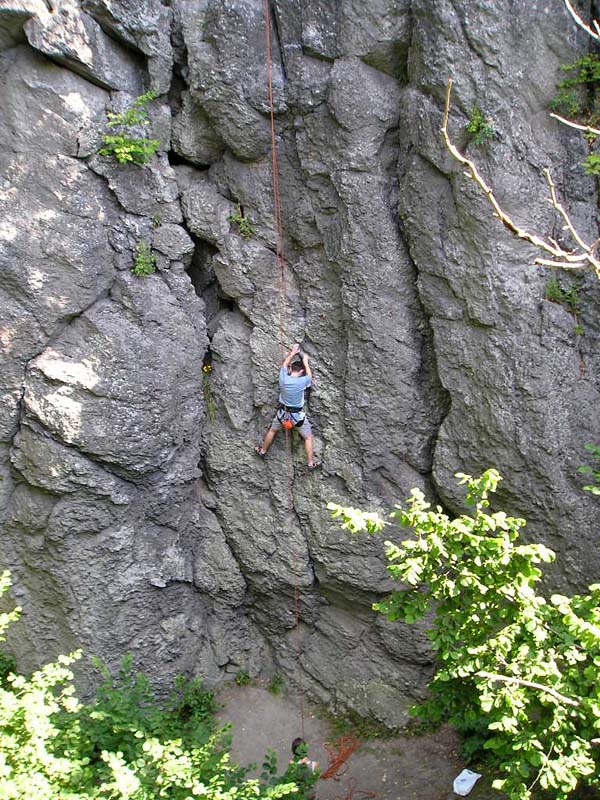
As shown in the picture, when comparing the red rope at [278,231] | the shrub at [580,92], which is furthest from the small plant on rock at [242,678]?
the shrub at [580,92]

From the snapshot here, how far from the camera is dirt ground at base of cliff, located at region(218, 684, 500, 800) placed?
21.2 feet

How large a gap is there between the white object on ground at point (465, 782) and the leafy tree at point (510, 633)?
2.29 meters

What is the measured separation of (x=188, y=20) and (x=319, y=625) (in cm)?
596

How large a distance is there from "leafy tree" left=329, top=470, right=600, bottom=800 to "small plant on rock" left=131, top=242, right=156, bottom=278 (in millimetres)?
3600

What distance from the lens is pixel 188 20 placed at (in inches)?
251

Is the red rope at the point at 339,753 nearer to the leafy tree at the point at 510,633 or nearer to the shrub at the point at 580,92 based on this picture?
the leafy tree at the point at 510,633

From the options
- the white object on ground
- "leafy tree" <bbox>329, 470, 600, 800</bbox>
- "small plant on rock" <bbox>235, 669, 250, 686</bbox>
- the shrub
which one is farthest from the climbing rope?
"leafy tree" <bbox>329, 470, 600, 800</bbox>

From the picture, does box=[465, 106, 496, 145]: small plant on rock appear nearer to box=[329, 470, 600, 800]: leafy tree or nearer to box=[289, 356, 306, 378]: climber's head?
box=[289, 356, 306, 378]: climber's head

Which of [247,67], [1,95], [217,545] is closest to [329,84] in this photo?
[247,67]

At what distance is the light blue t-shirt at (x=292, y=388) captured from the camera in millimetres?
6680

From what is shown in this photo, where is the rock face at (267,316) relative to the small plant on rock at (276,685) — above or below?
above

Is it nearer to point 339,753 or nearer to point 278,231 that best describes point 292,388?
point 278,231

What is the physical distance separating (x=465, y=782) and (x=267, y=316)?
14.8ft

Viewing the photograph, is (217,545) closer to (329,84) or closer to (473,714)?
(473,714)
